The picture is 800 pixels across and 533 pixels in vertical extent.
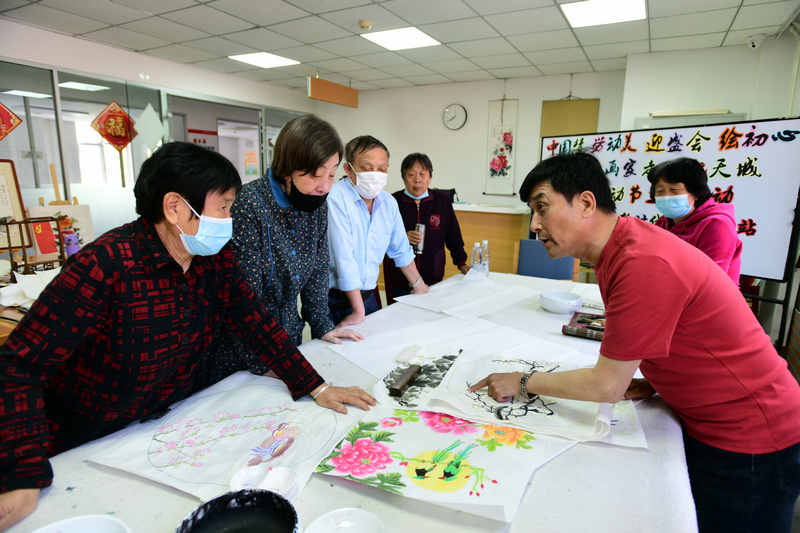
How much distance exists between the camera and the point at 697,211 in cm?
212

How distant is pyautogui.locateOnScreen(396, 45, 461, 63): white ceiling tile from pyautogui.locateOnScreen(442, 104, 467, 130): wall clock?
148 centimetres

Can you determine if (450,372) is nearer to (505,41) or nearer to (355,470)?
(355,470)

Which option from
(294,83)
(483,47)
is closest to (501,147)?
(483,47)

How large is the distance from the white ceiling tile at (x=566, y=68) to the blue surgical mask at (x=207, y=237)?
5651 millimetres

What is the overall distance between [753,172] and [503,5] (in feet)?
7.69

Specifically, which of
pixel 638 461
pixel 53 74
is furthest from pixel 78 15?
pixel 638 461

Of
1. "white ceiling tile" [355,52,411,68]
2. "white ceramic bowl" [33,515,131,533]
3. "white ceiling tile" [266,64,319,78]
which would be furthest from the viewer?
"white ceiling tile" [266,64,319,78]

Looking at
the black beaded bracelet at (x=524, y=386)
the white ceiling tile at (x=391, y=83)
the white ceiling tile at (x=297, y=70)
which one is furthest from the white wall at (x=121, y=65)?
the black beaded bracelet at (x=524, y=386)

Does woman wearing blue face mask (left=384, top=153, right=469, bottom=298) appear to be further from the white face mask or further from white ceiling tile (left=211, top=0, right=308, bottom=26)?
white ceiling tile (left=211, top=0, right=308, bottom=26)

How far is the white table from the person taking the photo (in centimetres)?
67

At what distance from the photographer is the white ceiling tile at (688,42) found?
4.32m

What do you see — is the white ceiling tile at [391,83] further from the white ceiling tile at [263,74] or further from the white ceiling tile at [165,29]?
the white ceiling tile at [165,29]

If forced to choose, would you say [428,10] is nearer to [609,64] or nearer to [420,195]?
[420,195]

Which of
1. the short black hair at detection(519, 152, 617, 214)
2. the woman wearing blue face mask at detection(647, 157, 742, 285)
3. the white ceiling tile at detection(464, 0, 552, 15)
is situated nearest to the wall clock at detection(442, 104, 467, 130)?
the white ceiling tile at detection(464, 0, 552, 15)
